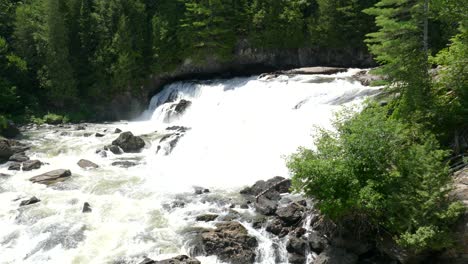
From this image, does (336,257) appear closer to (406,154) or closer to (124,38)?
(406,154)

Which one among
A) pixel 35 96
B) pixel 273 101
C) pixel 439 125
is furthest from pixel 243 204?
pixel 35 96

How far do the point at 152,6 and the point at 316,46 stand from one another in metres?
19.5

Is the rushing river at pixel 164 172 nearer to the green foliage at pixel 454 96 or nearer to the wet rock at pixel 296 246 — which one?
the wet rock at pixel 296 246

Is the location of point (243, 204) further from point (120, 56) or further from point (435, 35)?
point (120, 56)

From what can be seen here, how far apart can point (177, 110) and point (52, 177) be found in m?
15.3

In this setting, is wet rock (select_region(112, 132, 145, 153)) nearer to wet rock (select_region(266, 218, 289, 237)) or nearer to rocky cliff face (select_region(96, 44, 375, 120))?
rocky cliff face (select_region(96, 44, 375, 120))

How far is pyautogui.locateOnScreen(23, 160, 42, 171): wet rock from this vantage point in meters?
25.8

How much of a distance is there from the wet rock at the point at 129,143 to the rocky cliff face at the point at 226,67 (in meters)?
14.6

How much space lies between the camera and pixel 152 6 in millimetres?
47500

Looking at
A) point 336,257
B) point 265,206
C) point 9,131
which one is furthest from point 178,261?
point 9,131

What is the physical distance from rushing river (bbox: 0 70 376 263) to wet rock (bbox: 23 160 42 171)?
0.49m

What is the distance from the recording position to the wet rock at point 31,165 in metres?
25.8

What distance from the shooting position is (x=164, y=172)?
24844 mm

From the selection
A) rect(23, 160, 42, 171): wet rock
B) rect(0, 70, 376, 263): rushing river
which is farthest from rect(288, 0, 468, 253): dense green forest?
rect(23, 160, 42, 171): wet rock
